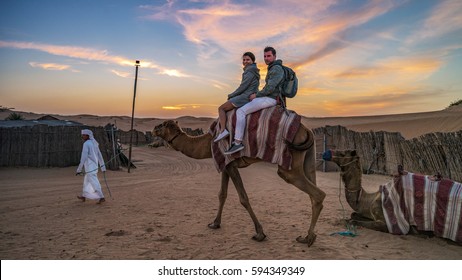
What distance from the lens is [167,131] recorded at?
5934 mm

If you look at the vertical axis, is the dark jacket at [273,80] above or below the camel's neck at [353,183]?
above

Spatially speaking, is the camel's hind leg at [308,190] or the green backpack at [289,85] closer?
the camel's hind leg at [308,190]

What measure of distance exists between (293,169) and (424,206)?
83.6 inches

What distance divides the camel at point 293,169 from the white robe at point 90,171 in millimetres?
2895

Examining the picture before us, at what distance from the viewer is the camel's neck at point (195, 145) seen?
18.7 ft

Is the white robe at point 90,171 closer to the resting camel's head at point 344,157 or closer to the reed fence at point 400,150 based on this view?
the resting camel's head at point 344,157

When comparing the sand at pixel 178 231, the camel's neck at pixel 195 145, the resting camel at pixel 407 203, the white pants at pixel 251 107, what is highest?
the white pants at pixel 251 107

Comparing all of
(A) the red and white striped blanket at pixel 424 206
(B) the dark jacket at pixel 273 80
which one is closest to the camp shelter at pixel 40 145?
(B) the dark jacket at pixel 273 80

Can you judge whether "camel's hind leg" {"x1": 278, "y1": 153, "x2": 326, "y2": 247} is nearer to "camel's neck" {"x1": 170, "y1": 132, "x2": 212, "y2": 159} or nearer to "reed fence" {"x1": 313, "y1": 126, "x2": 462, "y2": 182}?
"camel's neck" {"x1": 170, "y1": 132, "x2": 212, "y2": 159}

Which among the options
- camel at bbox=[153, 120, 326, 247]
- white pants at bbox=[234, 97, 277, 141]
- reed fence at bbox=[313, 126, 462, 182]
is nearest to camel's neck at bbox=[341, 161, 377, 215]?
camel at bbox=[153, 120, 326, 247]

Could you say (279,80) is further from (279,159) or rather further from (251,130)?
(279,159)

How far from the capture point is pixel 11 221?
588cm

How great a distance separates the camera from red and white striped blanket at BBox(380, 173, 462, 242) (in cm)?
473

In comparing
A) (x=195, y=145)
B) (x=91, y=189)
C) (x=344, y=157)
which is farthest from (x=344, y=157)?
(x=91, y=189)
